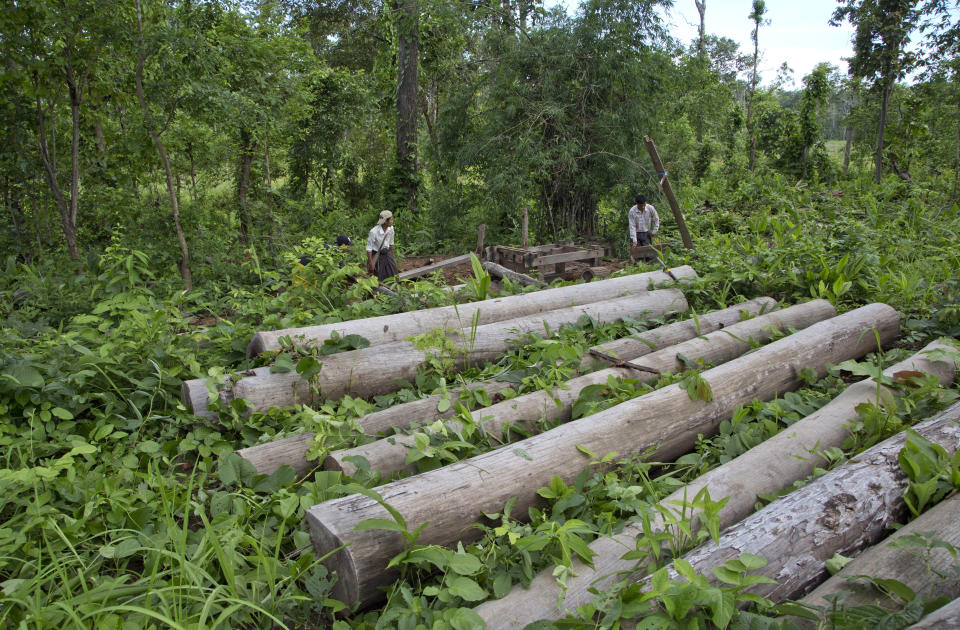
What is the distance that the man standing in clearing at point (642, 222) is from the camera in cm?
892

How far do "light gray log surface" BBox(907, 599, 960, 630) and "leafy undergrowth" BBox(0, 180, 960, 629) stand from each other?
9 cm

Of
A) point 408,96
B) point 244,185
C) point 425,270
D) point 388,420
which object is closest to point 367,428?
point 388,420

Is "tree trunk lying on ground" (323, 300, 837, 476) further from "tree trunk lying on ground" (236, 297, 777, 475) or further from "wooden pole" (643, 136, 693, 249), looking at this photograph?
"wooden pole" (643, 136, 693, 249)

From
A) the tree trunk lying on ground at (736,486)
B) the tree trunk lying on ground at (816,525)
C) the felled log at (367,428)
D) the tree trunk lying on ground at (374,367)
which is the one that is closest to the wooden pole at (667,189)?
the tree trunk lying on ground at (374,367)

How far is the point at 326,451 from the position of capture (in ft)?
9.11

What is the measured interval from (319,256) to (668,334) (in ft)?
9.43

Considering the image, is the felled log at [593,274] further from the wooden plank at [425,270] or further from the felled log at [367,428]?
the felled log at [367,428]

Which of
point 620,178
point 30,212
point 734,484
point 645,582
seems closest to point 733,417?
point 734,484

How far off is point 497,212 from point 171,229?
576 centimetres

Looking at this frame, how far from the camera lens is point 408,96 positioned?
13.1 m

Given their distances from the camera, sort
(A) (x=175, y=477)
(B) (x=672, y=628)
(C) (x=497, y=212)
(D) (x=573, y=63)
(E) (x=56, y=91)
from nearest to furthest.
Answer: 1. (B) (x=672, y=628)
2. (A) (x=175, y=477)
3. (E) (x=56, y=91)
4. (D) (x=573, y=63)
5. (C) (x=497, y=212)

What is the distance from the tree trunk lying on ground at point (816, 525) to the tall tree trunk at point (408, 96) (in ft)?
40.0

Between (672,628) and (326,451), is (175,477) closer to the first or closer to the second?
(326,451)

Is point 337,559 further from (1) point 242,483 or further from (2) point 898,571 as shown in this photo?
(2) point 898,571
